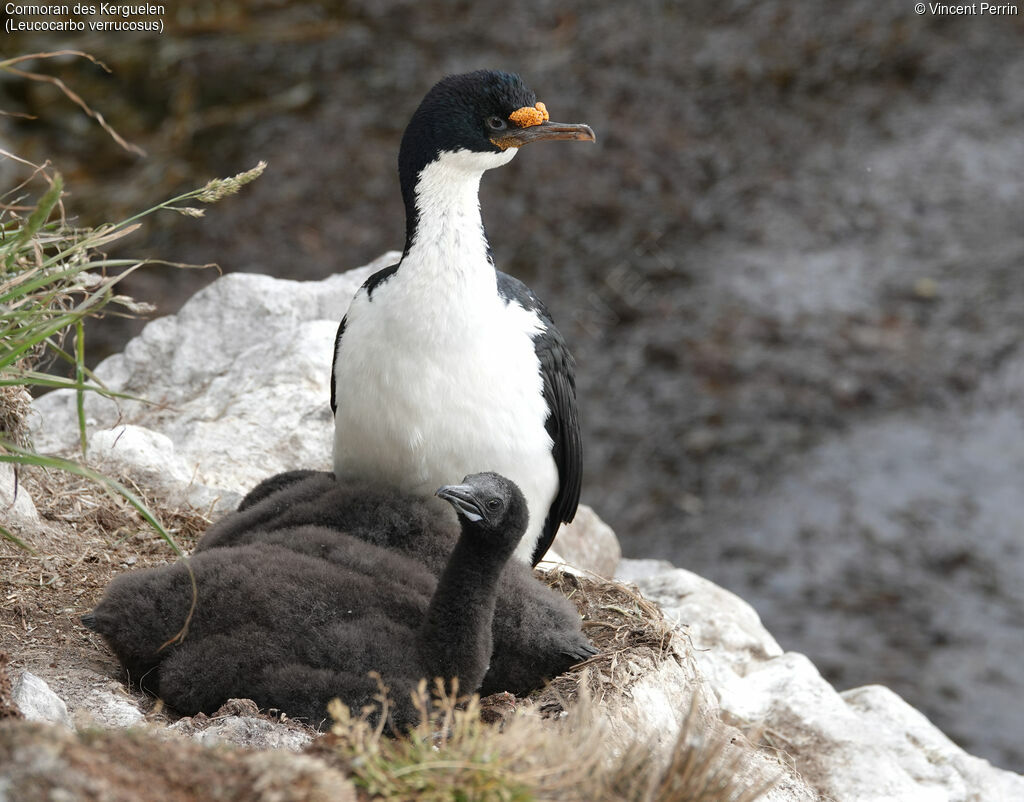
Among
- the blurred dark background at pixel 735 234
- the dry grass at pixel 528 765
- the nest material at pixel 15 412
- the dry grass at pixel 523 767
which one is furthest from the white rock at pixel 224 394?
the dry grass at pixel 523 767

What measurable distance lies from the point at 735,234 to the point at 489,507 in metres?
7.63

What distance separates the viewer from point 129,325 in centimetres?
954

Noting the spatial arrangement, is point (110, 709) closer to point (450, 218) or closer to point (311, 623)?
point (311, 623)

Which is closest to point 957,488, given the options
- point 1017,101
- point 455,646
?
point 1017,101

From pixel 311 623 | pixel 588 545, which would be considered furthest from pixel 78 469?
pixel 588 545

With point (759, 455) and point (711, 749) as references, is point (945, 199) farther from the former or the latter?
point (711, 749)

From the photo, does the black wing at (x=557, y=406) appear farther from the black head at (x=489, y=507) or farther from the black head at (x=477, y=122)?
the black head at (x=489, y=507)

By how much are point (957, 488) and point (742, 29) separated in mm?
5465

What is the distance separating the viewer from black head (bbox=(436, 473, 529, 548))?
146 inches

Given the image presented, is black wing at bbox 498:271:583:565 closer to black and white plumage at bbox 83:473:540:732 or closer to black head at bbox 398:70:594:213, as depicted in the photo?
black head at bbox 398:70:594:213

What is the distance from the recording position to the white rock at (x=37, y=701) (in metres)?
3.06

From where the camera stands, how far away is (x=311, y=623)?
145 inches

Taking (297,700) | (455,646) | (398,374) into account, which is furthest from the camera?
(398,374)

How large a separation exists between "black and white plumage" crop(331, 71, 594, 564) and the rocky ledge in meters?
0.77
